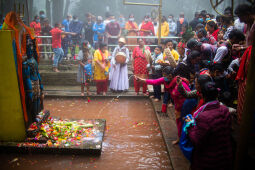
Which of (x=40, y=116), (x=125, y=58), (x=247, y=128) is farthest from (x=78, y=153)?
(x=125, y=58)

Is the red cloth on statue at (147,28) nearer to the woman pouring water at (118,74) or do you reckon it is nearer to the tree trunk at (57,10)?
the woman pouring water at (118,74)

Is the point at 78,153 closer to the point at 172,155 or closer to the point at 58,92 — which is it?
the point at 172,155

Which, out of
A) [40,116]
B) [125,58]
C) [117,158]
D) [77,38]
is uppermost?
[77,38]

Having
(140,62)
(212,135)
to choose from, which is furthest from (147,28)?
(212,135)

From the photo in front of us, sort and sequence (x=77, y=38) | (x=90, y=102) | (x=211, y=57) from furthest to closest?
1. (x=77, y=38)
2. (x=90, y=102)
3. (x=211, y=57)

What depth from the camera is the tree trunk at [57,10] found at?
67.5 feet

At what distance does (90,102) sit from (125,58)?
2.14 metres

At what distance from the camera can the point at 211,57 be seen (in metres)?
4.96

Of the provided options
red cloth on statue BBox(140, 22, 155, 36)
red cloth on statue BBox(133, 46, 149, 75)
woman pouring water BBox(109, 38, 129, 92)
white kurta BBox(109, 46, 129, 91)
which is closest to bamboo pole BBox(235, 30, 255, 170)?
red cloth on statue BBox(133, 46, 149, 75)

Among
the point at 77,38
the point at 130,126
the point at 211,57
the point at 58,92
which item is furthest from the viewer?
the point at 77,38

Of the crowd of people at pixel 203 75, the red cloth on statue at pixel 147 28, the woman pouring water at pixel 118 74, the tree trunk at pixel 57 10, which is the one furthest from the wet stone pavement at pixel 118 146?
the tree trunk at pixel 57 10

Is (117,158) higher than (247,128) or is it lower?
lower

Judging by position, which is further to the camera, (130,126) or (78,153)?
(130,126)

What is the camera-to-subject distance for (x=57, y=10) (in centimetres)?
2088
